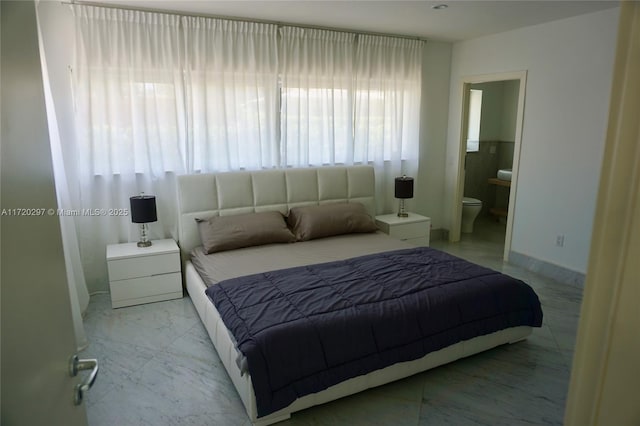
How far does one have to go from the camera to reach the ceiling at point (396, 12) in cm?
359

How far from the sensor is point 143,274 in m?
3.73

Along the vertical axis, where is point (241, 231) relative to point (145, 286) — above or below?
above

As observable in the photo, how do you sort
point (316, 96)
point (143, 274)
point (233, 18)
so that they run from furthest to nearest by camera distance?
point (316, 96) → point (233, 18) → point (143, 274)

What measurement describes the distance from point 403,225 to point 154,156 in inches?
110

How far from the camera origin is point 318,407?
2.47m

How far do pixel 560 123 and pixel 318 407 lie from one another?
3681mm

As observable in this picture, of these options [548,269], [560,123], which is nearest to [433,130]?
[560,123]

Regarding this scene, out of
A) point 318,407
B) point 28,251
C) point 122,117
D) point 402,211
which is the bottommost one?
point 318,407

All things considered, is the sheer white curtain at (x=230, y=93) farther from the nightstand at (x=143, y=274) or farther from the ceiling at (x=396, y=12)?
the nightstand at (x=143, y=274)

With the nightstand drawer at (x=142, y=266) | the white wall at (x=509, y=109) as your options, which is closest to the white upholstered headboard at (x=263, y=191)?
the nightstand drawer at (x=142, y=266)

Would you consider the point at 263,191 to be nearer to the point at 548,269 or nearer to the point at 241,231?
the point at 241,231

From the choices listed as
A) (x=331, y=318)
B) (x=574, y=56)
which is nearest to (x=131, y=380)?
→ (x=331, y=318)

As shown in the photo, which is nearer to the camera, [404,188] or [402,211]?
[404,188]

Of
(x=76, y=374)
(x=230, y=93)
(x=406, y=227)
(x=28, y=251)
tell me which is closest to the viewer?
(x=28, y=251)
